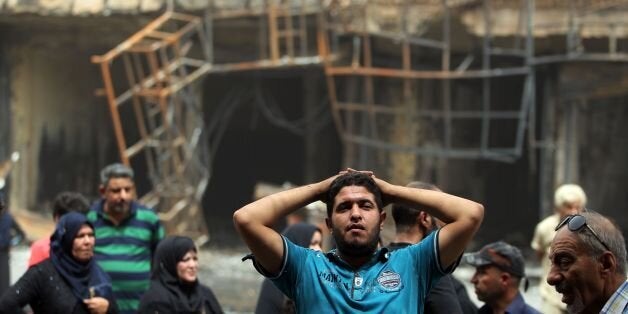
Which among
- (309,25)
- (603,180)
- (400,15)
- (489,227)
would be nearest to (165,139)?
(309,25)

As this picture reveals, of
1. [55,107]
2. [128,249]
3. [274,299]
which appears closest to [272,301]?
[274,299]

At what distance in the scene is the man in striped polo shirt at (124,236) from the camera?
7078mm

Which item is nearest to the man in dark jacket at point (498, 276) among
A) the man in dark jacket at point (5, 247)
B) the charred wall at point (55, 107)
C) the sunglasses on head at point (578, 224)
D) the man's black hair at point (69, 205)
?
the sunglasses on head at point (578, 224)

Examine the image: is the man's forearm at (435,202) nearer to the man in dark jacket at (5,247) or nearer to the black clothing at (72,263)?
the black clothing at (72,263)

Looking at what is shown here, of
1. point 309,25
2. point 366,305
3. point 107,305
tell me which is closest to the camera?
point 366,305

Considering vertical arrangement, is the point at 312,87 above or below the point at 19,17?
below

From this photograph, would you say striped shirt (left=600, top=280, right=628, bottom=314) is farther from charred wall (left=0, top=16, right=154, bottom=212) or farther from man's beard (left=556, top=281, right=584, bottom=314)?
charred wall (left=0, top=16, right=154, bottom=212)

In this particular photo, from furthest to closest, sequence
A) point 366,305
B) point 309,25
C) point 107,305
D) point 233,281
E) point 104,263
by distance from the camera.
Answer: point 309,25
point 233,281
point 104,263
point 107,305
point 366,305

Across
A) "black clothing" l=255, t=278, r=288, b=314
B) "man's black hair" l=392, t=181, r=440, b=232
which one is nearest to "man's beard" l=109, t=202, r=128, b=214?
"black clothing" l=255, t=278, r=288, b=314

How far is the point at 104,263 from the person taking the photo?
7.07m

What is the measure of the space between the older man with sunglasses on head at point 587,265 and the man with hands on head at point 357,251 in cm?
67

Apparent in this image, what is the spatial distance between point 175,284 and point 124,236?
1083mm

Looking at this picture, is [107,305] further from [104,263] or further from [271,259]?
[271,259]

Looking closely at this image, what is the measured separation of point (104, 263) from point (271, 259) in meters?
3.24
